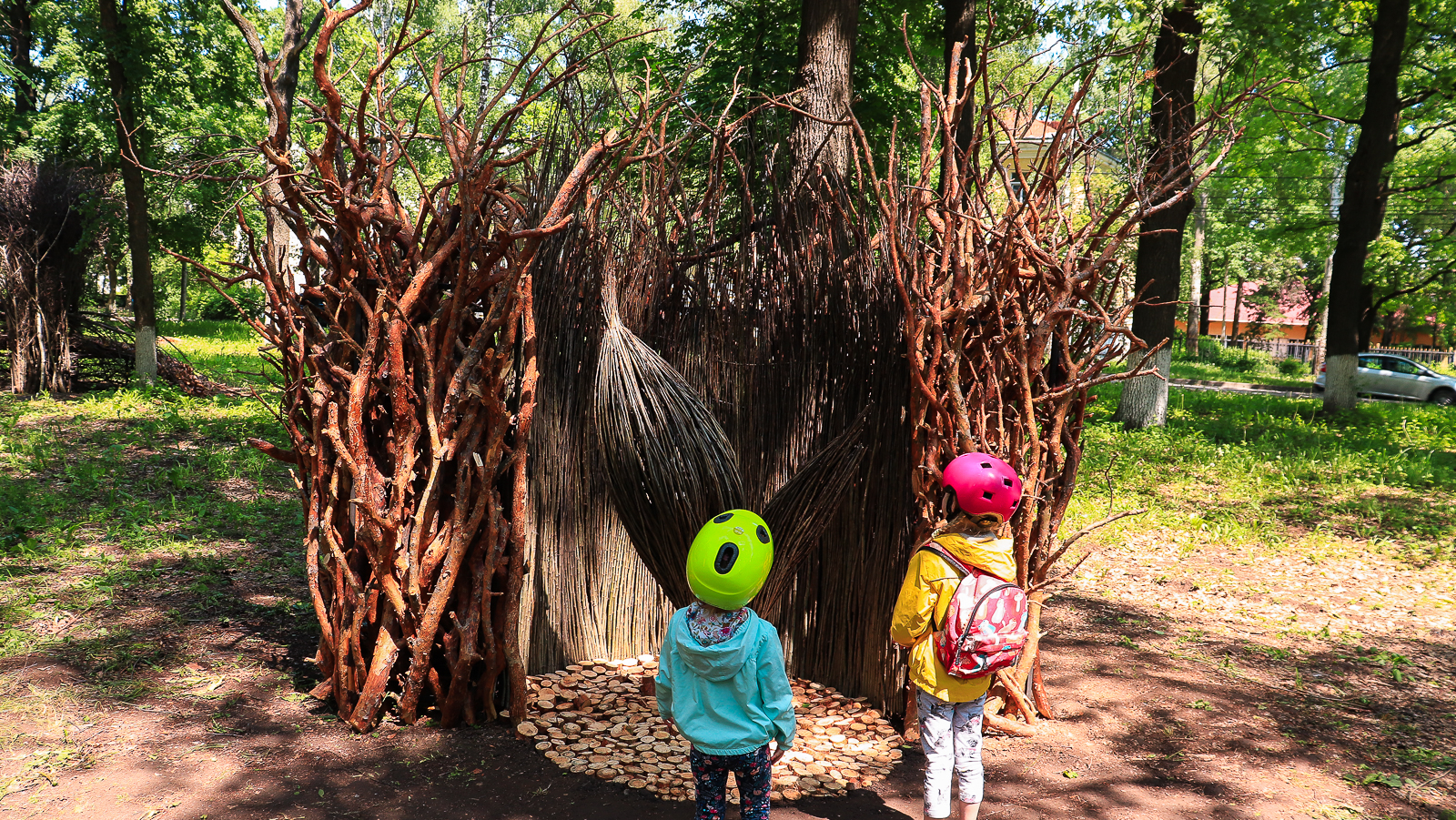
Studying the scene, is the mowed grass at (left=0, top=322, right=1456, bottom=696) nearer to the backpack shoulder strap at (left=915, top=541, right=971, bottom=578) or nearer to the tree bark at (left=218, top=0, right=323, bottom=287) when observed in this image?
the tree bark at (left=218, top=0, right=323, bottom=287)

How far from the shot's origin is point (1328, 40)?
11.7 m

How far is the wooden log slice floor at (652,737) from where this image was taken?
3186mm

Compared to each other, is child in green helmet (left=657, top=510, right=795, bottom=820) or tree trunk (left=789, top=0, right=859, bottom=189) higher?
tree trunk (left=789, top=0, right=859, bottom=189)

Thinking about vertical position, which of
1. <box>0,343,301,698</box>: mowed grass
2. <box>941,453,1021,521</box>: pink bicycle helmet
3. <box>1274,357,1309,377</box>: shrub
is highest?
<box>941,453,1021,521</box>: pink bicycle helmet

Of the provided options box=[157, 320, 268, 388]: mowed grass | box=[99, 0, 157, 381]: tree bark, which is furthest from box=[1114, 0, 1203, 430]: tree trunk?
box=[99, 0, 157, 381]: tree bark

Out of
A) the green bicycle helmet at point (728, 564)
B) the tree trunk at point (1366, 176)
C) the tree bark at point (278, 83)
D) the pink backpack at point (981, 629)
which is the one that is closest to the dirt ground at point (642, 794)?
the pink backpack at point (981, 629)

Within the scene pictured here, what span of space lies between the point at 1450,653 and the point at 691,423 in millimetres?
4591

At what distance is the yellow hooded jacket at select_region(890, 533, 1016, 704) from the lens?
2695mm

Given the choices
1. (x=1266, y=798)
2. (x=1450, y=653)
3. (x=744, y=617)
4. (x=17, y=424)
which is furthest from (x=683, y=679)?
(x=17, y=424)

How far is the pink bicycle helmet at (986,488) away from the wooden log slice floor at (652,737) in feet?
4.12

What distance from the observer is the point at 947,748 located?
9.04 ft

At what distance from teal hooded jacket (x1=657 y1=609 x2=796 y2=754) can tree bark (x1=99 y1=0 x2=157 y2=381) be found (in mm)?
10503

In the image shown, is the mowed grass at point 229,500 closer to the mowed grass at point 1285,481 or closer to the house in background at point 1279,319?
the mowed grass at point 1285,481

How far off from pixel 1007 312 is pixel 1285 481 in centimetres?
Result: 616
